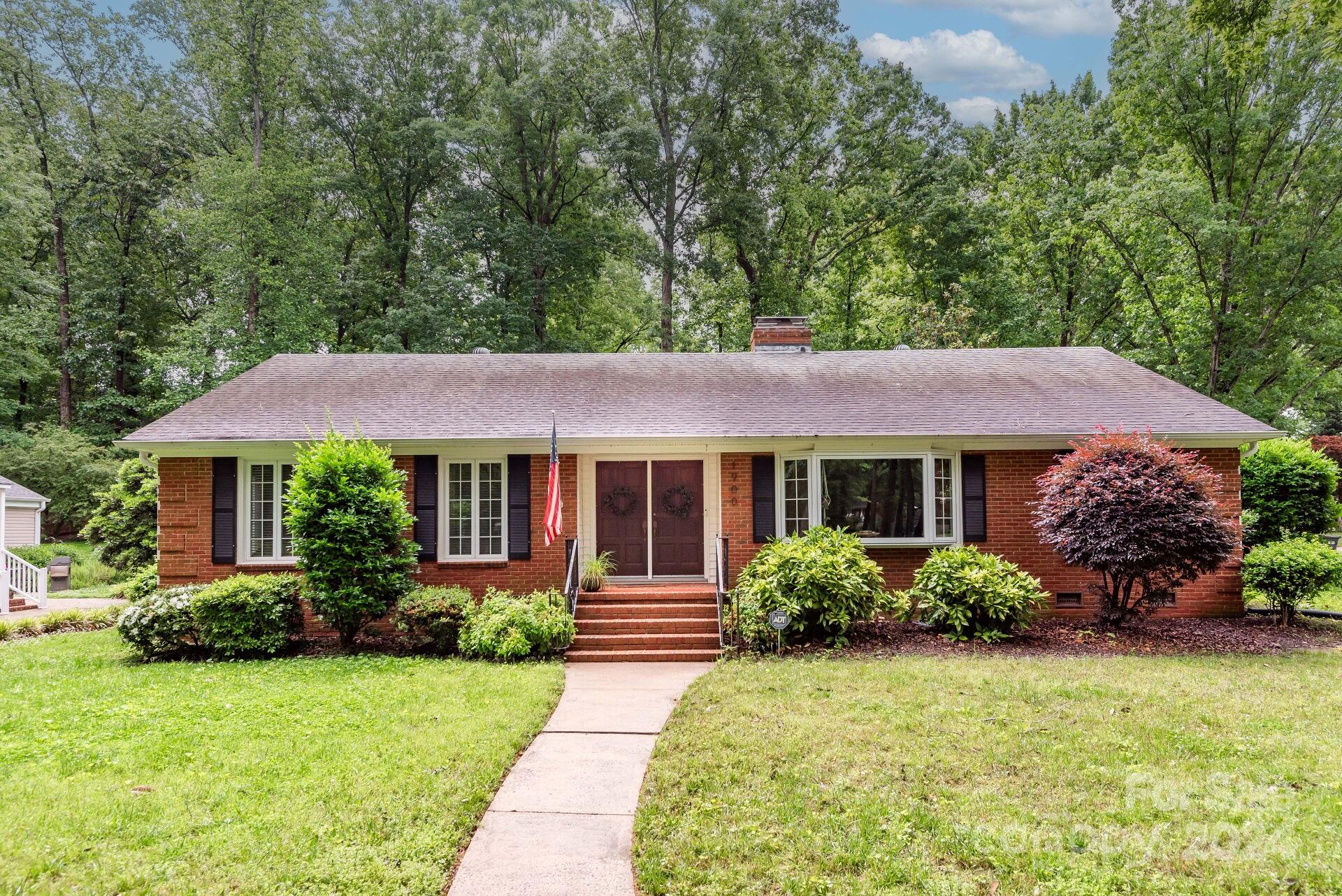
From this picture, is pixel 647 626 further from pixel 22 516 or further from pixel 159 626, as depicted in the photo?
pixel 22 516

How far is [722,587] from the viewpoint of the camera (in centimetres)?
974

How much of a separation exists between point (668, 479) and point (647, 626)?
8.29 ft

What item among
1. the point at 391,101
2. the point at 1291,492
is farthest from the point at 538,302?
the point at 1291,492

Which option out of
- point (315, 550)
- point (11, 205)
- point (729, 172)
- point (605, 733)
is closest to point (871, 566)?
point (605, 733)

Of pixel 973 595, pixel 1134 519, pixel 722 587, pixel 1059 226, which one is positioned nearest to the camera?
pixel 1134 519

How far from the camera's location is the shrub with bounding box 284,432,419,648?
9195mm

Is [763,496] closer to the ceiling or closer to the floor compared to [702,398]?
closer to the floor

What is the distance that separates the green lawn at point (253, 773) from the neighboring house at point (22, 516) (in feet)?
48.1

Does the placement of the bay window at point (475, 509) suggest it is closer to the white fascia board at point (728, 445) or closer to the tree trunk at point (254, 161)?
the white fascia board at point (728, 445)

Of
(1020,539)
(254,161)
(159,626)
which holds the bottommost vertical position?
(159,626)

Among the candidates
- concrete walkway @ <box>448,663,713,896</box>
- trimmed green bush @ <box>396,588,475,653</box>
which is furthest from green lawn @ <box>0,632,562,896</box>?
trimmed green bush @ <box>396,588,475,653</box>

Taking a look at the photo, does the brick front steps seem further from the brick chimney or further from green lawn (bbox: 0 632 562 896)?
the brick chimney

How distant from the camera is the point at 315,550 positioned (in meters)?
9.19

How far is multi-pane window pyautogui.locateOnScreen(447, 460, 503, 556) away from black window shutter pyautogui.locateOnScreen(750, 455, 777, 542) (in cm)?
368
